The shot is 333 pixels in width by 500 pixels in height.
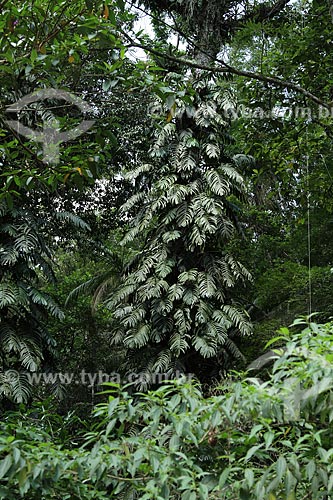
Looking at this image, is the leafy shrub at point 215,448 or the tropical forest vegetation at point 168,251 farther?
the tropical forest vegetation at point 168,251

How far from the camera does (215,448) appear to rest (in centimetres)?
201

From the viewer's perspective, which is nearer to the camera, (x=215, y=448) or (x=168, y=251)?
(x=215, y=448)

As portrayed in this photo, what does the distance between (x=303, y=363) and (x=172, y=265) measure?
17.7 feet

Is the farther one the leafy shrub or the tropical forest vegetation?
the tropical forest vegetation

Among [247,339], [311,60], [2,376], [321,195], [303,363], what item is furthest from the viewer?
[247,339]

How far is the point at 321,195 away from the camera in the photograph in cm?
563

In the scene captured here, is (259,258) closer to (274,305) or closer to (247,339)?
(274,305)

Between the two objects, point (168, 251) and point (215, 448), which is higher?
point (168, 251)

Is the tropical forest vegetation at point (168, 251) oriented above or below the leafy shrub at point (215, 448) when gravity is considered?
above

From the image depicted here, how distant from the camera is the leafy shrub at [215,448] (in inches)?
71.9

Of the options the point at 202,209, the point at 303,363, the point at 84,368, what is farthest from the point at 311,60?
the point at 84,368

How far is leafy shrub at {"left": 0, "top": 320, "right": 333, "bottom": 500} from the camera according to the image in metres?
1.83

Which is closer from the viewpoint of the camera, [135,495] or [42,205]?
[135,495]

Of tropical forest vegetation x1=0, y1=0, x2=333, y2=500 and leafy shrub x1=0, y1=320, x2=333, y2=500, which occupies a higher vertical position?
tropical forest vegetation x1=0, y1=0, x2=333, y2=500
